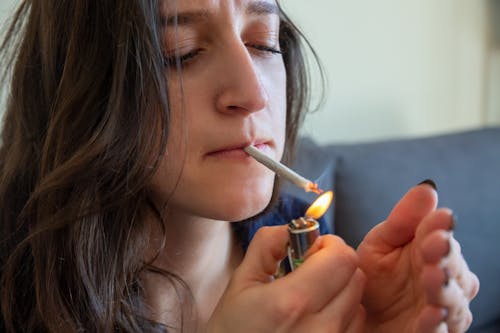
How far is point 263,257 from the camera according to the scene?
0.57 meters

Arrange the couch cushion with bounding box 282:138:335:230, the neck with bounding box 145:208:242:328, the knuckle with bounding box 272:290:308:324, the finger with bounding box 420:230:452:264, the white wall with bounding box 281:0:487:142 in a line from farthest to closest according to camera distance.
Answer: the white wall with bounding box 281:0:487:142 → the couch cushion with bounding box 282:138:335:230 → the neck with bounding box 145:208:242:328 → the knuckle with bounding box 272:290:308:324 → the finger with bounding box 420:230:452:264

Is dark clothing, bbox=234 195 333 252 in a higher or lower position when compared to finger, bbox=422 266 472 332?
lower

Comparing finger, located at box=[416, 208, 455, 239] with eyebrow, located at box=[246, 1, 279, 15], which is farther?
eyebrow, located at box=[246, 1, 279, 15]

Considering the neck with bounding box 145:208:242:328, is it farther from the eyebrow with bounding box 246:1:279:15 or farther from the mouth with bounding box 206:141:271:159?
the eyebrow with bounding box 246:1:279:15

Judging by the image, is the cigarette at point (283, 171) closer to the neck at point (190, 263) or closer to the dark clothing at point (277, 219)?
the neck at point (190, 263)

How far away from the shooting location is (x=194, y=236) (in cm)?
79

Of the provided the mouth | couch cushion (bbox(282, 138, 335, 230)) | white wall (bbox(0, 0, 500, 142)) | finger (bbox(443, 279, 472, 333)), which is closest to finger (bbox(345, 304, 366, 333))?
finger (bbox(443, 279, 472, 333))

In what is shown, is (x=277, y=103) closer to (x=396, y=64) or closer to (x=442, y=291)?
(x=442, y=291)

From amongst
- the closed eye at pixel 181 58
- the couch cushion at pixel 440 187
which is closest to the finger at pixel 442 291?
the closed eye at pixel 181 58

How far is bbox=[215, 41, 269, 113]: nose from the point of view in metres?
0.62

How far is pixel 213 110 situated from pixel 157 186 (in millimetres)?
127

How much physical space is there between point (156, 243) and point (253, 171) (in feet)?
0.70

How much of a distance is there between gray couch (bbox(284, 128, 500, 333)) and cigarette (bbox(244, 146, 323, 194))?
0.57m

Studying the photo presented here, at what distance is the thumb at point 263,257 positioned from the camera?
1.84 feet
